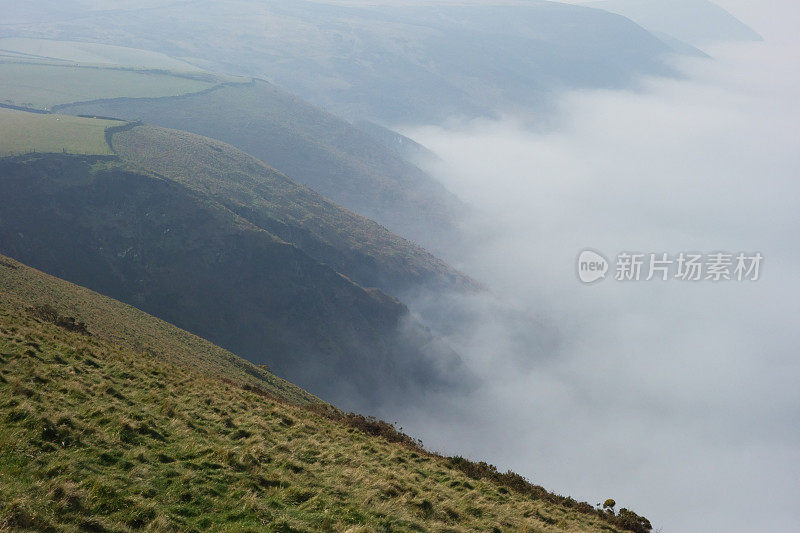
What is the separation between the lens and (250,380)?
4925 centimetres

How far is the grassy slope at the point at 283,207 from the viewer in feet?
451

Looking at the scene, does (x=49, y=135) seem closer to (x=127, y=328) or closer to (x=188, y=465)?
(x=127, y=328)

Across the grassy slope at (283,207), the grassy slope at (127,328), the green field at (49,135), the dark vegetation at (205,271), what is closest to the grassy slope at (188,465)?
the grassy slope at (127,328)

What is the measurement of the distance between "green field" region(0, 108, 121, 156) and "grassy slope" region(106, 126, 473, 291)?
5707 millimetres

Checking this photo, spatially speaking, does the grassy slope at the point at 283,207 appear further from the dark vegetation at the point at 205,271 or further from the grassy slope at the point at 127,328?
the grassy slope at the point at 127,328

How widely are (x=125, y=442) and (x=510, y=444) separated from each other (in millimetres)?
128161

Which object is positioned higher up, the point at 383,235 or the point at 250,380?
the point at 383,235

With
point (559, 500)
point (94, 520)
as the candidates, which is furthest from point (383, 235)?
point (94, 520)

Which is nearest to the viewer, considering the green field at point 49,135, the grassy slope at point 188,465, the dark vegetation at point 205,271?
the grassy slope at point 188,465

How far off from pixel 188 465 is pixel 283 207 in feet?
461

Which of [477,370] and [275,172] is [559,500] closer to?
[477,370]

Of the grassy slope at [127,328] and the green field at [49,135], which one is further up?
the green field at [49,135]

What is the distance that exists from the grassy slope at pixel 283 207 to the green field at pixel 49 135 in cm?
571

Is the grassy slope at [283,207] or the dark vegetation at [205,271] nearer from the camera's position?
the dark vegetation at [205,271]
